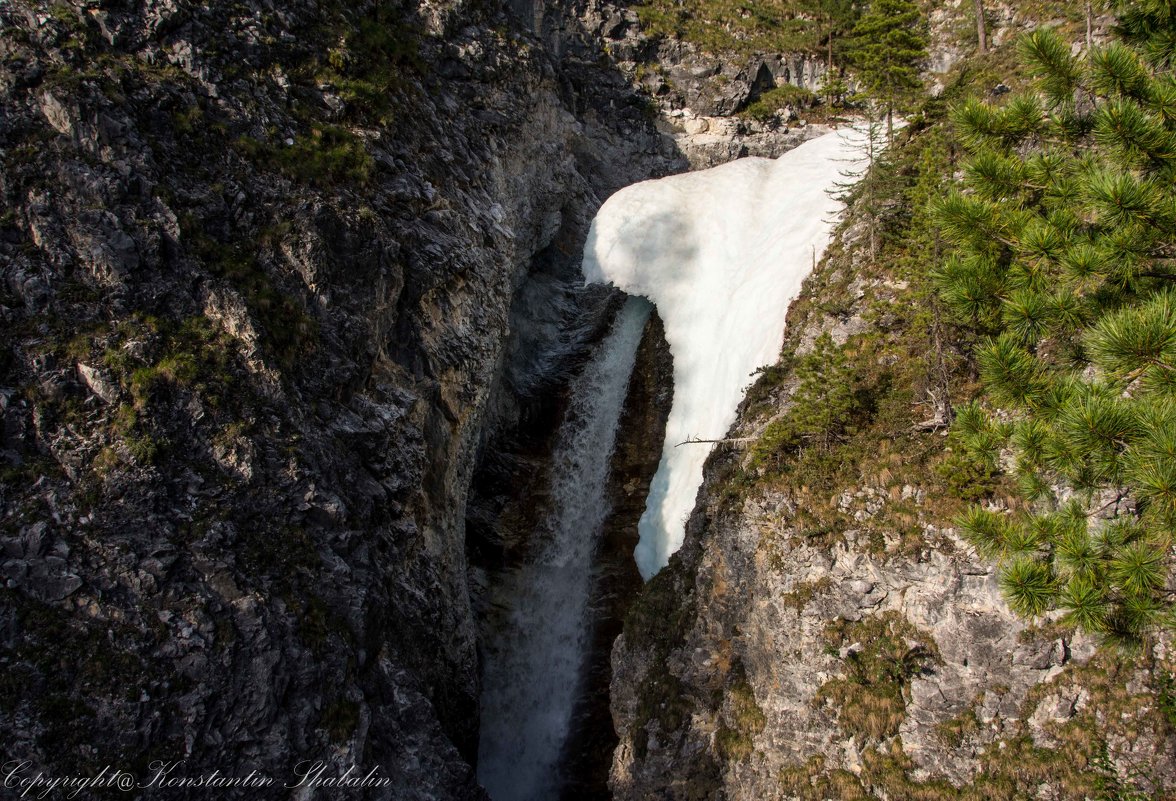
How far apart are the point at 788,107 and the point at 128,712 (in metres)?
39.0

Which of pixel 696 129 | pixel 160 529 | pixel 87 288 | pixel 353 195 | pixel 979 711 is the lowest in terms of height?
pixel 979 711

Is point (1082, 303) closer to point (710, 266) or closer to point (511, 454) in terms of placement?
point (511, 454)

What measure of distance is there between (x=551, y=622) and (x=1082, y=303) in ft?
61.0

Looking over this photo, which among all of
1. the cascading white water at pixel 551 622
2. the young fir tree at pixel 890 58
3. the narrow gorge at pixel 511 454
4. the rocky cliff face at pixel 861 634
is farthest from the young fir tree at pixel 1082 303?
the cascading white water at pixel 551 622

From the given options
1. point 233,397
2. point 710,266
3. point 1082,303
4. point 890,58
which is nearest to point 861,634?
point 1082,303

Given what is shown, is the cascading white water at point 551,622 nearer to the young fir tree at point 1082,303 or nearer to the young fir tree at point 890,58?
the young fir tree at point 890,58

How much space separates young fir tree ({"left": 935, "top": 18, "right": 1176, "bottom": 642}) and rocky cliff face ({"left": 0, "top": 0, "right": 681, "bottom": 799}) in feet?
40.6

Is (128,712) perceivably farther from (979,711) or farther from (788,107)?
(788,107)

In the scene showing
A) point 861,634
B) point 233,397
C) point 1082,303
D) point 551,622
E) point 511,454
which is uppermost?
point 1082,303

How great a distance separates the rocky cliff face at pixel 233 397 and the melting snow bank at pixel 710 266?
664 cm

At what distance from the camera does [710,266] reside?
95.5ft

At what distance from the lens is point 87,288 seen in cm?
1502

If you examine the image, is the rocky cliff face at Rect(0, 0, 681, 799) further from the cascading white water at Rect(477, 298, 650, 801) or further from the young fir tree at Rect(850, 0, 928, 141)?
the young fir tree at Rect(850, 0, 928, 141)

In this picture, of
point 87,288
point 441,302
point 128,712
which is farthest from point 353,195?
point 128,712
